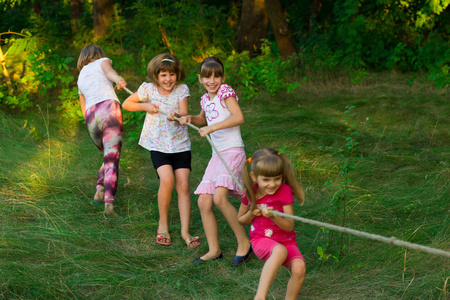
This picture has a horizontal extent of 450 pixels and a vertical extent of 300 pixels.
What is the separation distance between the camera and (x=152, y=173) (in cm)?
562

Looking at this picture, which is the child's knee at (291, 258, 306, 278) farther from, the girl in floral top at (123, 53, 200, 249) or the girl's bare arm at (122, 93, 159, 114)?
the girl's bare arm at (122, 93, 159, 114)

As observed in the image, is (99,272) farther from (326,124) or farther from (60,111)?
(60,111)

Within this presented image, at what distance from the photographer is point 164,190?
388 cm

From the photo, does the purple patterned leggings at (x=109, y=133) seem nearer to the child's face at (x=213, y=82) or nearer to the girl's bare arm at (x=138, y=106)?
the girl's bare arm at (x=138, y=106)

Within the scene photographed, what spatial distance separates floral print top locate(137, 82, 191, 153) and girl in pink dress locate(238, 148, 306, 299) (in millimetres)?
1103

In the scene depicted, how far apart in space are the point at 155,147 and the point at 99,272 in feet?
3.61

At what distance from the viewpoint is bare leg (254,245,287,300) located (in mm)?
2625

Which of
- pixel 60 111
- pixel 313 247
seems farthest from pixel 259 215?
pixel 60 111

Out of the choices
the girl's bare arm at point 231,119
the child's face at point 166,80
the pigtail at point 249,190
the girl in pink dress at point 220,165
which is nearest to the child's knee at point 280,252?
the pigtail at point 249,190

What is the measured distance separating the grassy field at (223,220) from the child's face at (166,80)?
1144 mm

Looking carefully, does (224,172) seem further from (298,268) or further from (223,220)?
(298,268)

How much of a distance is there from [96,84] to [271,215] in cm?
245

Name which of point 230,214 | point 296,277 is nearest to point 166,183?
point 230,214

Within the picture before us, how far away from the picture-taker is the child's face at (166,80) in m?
3.89
